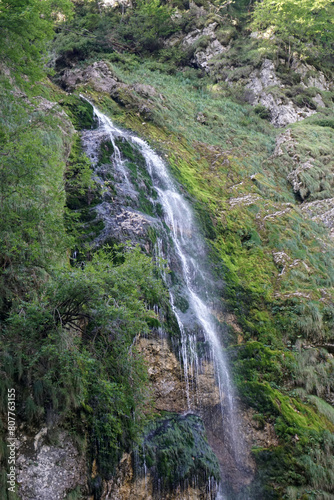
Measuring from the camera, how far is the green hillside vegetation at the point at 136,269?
5.54m

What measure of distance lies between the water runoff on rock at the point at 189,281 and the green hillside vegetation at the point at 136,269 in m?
0.49

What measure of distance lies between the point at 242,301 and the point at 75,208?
569cm

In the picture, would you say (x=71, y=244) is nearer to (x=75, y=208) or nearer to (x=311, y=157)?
(x=75, y=208)

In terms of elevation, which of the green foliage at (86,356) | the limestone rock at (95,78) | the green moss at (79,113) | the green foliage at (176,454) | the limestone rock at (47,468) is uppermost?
the limestone rock at (95,78)

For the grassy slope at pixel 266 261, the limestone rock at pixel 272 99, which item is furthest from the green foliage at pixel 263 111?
the grassy slope at pixel 266 261

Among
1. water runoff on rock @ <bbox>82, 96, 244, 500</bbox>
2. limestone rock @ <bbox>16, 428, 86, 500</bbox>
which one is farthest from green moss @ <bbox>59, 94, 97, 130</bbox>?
limestone rock @ <bbox>16, 428, 86, 500</bbox>

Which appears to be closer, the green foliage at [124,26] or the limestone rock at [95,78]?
the limestone rock at [95,78]

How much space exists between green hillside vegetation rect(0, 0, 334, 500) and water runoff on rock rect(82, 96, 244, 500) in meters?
0.49

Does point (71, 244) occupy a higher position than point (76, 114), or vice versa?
point (76, 114)

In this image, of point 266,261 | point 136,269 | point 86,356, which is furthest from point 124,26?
point 86,356

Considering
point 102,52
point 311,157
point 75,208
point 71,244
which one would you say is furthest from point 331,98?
point 71,244

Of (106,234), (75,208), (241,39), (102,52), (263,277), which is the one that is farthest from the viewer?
(241,39)

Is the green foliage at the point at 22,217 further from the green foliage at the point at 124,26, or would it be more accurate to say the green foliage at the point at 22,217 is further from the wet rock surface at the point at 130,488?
the green foliage at the point at 124,26

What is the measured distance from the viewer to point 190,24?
31281 mm
